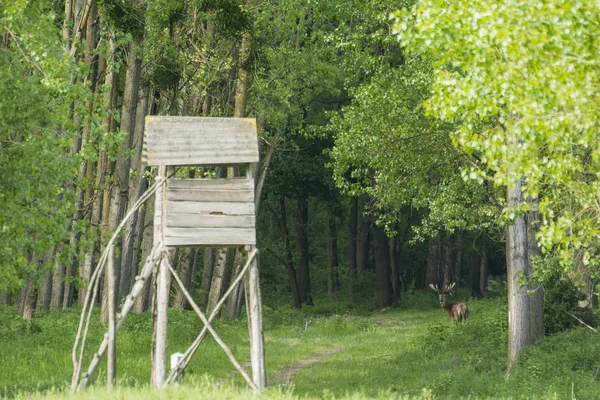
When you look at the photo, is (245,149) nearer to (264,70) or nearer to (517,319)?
(517,319)

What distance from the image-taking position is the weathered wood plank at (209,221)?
16534mm

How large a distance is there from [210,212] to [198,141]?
129cm

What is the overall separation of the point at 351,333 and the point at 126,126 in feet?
41.1

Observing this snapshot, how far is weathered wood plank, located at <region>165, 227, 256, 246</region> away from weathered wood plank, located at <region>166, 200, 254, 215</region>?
0.31m

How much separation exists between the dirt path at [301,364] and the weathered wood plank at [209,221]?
16.9 feet

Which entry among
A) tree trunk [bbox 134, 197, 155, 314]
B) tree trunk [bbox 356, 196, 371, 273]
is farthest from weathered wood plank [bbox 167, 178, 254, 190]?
tree trunk [bbox 356, 196, 371, 273]

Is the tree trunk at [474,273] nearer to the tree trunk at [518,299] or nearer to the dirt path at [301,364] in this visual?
the dirt path at [301,364]

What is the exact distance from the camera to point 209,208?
16734 millimetres

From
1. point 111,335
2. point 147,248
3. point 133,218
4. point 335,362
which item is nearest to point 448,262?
point 147,248

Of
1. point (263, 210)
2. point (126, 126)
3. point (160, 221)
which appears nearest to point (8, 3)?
point (160, 221)

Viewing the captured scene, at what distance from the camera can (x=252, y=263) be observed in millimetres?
16859

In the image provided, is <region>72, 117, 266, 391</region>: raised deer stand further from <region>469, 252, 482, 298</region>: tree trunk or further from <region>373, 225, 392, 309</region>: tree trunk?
<region>469, 252, 482, 298</region>: tree trunk

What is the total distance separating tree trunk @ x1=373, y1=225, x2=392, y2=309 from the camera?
4850 centimetres

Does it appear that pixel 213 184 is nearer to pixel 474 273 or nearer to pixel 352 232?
pixel 352 232
